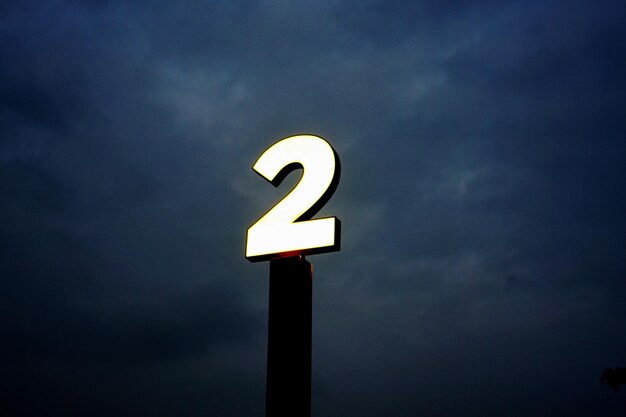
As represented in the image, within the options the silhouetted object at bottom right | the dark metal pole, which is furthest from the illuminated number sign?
the silhouetted object at bottom right

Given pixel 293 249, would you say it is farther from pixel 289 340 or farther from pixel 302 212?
pixel 289 340

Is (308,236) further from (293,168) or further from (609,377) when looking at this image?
(609,377)

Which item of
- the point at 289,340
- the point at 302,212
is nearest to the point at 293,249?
the point at 302,212

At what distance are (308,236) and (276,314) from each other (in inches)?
39.1

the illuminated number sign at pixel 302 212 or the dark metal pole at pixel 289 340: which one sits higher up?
the illuminated number sign at pixel 302 212

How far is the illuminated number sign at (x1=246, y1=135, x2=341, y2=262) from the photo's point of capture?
20.7 feet

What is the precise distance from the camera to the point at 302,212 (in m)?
6.55

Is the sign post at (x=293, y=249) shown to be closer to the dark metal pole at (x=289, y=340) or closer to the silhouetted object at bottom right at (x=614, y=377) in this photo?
the dark metal pole at (x=289, y=340)

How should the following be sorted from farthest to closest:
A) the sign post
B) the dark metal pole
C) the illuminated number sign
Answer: the illuminated number sign
the sign post
the dark metal pole

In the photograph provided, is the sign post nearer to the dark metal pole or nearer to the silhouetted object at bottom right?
the dark metal pole

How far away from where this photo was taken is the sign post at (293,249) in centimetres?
595

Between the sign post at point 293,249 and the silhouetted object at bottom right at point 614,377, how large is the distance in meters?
17.6

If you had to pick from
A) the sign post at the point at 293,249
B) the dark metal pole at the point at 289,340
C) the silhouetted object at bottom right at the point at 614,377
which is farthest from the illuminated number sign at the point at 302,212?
the silhouetted object at bottom right at the point at 614,377

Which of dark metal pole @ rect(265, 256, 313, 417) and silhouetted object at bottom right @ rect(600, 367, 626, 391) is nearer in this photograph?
dark metal pole @ rect(265, 256, 313, 417)
